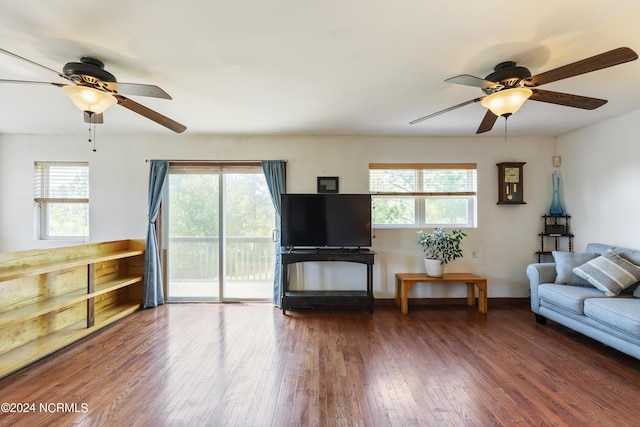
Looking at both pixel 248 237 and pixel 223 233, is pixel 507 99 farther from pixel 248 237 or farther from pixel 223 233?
pixel 223 233

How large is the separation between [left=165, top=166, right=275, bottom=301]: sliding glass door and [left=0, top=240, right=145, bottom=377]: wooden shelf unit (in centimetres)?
66

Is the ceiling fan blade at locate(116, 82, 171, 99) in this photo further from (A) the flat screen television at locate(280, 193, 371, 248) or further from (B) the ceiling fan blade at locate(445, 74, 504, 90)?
(A) the flat screen television at locate(280, 193, 371, 248)

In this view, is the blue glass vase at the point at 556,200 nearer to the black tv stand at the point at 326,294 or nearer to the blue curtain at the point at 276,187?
the black tv stand at the point at 326,294

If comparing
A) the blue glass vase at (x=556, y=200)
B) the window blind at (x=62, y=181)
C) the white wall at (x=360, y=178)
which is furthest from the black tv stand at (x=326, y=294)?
the window blind at (x=62, y=181)

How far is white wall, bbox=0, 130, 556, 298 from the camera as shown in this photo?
437 centimetres

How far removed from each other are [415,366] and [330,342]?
2.87 feet

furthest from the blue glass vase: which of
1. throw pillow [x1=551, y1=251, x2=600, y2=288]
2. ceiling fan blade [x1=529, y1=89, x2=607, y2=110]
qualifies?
ceiling fan blade [x1=529, y1=89, x2=607, y2=110]

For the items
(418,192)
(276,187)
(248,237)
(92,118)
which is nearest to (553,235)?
(418,192)

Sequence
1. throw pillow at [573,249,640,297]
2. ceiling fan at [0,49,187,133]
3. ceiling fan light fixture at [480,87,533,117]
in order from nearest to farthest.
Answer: ceiling fan at [0,49,187,133] < ceiling fan light fixture at [480,87,533,117] < throw pillow at [573,249,640,297]

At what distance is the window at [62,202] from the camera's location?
4.36 metres

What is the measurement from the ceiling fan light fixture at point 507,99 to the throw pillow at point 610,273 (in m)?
2.17

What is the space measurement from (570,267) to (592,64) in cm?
258

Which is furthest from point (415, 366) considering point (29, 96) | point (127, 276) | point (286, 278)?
point (29, 96)

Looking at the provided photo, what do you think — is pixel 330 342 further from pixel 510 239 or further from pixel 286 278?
pixel 510 239
